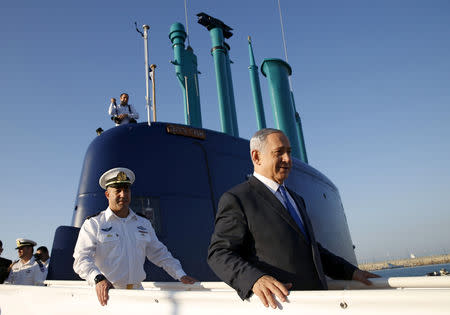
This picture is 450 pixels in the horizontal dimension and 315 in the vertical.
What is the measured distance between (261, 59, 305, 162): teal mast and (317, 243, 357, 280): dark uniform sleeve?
10066 mm

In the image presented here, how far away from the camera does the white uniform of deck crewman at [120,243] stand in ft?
10.9

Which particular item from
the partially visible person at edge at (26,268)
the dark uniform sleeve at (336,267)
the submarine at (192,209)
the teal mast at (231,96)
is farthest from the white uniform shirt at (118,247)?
the teal mast at (231,96)

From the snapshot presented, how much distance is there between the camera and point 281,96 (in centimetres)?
1242

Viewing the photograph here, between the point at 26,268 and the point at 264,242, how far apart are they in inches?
262

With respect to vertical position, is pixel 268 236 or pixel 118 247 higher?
pixel 118 247

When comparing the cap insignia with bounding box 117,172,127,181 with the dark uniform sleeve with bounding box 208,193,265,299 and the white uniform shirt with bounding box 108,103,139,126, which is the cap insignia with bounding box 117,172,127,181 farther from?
the white uniform shirt with bounding box 108,103,139,126

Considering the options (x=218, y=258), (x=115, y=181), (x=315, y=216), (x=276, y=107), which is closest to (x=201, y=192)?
(x=115, y=181)

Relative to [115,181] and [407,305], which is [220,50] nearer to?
[115,181]

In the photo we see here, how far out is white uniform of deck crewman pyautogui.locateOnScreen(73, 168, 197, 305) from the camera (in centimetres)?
332

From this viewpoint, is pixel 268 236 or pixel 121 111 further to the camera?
pixel 121 111

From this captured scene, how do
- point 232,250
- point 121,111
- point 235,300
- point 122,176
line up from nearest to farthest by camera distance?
point 235,300, point 232,250, point 122,176, point 121,111

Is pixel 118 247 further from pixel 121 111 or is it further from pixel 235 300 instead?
pixel 121 111

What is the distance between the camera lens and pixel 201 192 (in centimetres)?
656

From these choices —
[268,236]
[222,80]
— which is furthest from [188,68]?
[268,236]
